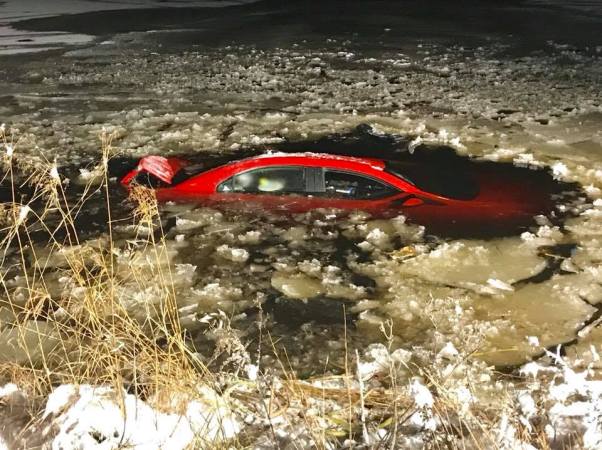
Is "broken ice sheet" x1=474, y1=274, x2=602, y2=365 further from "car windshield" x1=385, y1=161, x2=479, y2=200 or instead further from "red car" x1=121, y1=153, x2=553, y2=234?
"car windshield" x1=385, y1=161, x2=479, y2=200

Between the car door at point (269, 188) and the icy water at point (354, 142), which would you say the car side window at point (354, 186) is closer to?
the car door at point (269, 188)

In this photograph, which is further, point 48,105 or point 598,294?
point 48,105

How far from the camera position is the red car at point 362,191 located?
22.2ft

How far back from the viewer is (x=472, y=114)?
11.9m

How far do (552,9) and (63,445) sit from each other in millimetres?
26316

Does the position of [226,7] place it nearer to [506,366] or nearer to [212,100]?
[212,100]

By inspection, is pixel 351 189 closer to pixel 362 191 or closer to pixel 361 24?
pixel 362 191

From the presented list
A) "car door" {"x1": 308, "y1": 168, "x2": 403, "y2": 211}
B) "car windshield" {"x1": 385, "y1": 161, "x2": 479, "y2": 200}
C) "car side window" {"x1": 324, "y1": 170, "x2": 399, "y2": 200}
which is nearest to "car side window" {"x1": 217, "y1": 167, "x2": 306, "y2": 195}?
"car door" {"x1": 308, "y1": 168, "x2": 403, "y2": 211}

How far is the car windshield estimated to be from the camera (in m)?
6.94

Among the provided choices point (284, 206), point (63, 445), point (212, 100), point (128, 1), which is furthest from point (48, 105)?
point (128, 1)

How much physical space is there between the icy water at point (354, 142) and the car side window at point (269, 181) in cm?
41

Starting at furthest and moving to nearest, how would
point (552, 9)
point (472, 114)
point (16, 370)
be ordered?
Answer: point (552, 9) → point (472, 114) → point (16, 370)

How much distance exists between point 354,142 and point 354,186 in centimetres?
384

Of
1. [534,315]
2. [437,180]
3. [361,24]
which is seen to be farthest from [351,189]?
[361,24]
